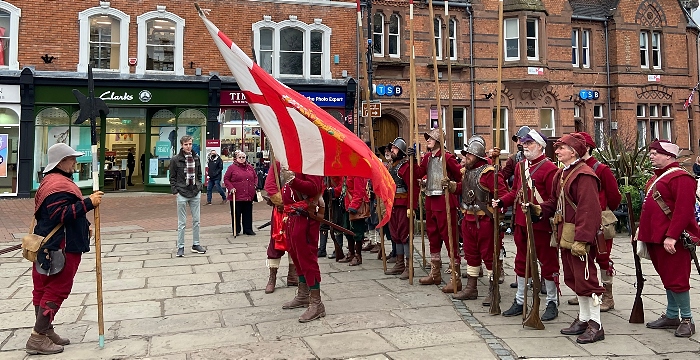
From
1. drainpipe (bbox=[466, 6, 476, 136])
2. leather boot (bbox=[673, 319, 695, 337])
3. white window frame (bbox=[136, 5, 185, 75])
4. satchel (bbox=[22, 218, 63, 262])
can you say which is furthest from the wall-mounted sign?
satchel (bbox=[22, 218, 63, 262])

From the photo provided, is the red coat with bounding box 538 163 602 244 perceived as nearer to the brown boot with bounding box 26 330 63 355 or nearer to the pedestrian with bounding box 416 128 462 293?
the pedestrian with bounding box 416 128 462 293

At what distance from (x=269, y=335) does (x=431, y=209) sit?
2798 millimetres

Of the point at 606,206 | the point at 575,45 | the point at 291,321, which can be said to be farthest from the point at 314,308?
the point at 575,45

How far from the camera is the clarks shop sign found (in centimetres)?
1788

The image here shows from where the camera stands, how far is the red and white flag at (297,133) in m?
5.24

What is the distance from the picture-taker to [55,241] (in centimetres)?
448

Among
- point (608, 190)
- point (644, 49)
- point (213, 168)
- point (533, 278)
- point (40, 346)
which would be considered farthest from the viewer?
point (644, 49)

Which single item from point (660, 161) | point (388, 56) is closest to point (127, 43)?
point (388, 56)

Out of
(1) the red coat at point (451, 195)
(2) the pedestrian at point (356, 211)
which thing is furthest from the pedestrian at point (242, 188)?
(1) the red coat at point (451, 195)

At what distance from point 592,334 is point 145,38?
18734 millimetres

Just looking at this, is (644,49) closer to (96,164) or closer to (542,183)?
(542,183)

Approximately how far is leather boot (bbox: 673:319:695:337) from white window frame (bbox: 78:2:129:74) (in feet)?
61.5

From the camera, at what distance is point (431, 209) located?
21.8ft

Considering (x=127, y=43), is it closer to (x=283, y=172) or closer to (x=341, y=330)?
(x=283, y=172)
